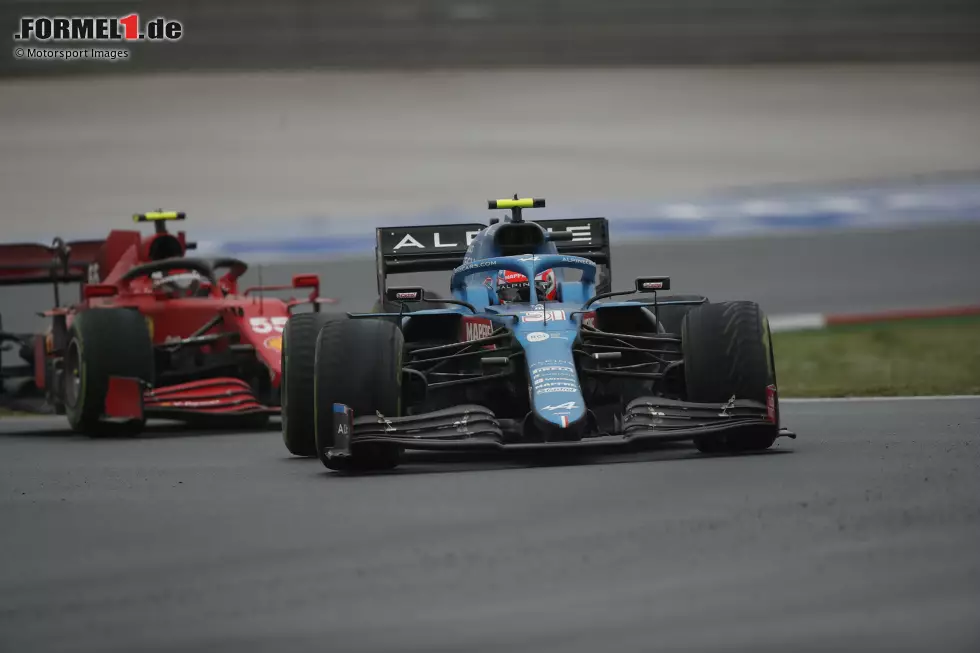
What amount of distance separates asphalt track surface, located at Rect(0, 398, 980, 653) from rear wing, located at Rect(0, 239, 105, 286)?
26.4 feet

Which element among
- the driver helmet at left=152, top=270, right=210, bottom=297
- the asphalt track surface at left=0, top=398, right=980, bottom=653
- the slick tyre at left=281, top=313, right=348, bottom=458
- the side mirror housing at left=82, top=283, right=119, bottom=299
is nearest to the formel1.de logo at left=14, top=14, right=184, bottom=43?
the driver helmet at left=152, top=270, right=210, bottom=297

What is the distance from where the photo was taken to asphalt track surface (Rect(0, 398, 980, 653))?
4.44 meters

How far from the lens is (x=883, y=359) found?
17438mm

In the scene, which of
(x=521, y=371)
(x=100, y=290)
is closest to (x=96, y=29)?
(x=100, y=290)

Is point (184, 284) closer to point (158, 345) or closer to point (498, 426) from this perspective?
point (158, 345)

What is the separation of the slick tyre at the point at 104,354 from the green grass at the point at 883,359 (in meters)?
6.21

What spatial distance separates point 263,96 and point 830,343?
32.6 feet

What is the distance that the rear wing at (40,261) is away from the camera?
1717 centimetres

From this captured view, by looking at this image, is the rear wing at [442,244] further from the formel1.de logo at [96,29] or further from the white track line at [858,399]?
the formel1.de logo at [96,29]

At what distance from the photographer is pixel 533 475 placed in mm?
8453

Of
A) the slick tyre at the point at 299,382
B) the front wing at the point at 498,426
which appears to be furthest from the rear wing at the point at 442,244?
the front wing at the point at 498,426

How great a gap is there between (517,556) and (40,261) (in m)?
12.6

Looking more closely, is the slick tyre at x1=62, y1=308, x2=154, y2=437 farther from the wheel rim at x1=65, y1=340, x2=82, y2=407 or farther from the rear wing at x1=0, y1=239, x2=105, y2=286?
the rear wing at x1=0, y1=239, x2=105, y2=286

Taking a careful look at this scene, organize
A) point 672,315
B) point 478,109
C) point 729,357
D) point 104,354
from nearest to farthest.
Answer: point 729,357 < point 672,315 < point 104,354 < point 478,109
